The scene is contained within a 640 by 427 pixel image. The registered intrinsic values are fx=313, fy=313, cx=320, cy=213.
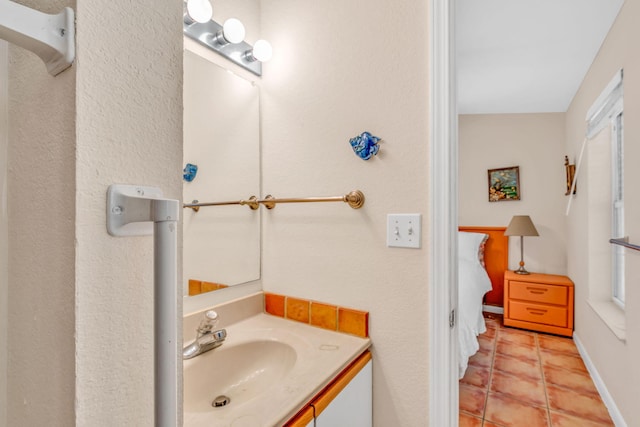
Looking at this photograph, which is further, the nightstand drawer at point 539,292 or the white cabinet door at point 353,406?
the nightstand drawer at point 539,292

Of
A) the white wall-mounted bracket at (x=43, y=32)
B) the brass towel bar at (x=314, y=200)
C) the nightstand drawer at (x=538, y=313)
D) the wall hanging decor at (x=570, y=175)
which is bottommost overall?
the nightstand drawer at (x=538, y=313)

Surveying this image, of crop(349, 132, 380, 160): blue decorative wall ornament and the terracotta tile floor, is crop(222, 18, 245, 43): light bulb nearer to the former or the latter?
crop(349, 132, 380, 160): blue decorative wall ornament

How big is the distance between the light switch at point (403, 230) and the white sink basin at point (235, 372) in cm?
49

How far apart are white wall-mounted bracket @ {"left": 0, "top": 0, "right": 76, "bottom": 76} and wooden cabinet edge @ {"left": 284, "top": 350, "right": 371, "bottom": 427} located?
77 cm

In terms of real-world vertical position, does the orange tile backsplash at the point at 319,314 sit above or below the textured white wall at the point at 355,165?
below

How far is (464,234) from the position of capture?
3.51m

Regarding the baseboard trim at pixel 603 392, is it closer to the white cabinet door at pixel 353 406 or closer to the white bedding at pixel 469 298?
the white bedding at pixel 469 298

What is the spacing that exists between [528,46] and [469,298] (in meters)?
1.88

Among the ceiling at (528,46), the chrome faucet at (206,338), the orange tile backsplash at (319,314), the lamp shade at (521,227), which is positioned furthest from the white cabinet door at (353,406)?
the lamp shade at (521,227)

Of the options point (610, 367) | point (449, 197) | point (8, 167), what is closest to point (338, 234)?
point (449, 197)

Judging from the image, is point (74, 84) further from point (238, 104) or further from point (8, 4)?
point (238, 104)

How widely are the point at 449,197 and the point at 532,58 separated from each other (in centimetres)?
212

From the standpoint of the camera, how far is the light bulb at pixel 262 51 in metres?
1.24

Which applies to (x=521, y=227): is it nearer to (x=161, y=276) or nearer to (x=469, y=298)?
(x=469, y=298)
